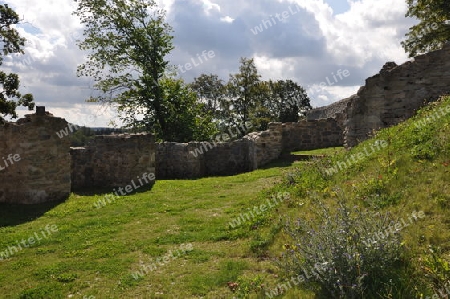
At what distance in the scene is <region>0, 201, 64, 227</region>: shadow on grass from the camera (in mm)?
10505

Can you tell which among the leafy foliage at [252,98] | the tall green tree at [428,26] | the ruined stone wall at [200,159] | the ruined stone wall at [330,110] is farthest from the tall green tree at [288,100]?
the ruined stone wall at [200,159]

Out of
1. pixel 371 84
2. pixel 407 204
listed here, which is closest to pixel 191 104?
pixel 371 84

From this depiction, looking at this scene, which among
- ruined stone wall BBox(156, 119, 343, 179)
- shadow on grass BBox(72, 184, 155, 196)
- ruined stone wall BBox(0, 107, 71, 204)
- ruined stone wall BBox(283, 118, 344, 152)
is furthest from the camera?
ruined stone wall BBox(283, 118, 344, 152)

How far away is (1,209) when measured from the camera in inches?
452

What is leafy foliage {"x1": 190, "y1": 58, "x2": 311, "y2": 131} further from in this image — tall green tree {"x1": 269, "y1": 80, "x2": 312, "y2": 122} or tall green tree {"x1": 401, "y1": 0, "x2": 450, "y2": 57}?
tall green tree {"x1": 401, "y1": 0, "x2": 450, "y2": 57}

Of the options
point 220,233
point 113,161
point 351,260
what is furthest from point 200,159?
point 351,260

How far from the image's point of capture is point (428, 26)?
2531 cm

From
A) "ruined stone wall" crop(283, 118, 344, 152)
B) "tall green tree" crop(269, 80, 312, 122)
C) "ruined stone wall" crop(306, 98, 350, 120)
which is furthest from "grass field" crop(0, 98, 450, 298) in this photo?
"tall green tree" crop(269, 80, 312, 122)

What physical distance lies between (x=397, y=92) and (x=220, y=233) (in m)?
9.75

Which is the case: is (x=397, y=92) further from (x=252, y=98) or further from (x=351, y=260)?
(x=252, y=98)

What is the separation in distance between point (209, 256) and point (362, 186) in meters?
3.38

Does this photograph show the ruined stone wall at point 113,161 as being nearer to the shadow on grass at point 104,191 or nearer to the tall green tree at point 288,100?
the shadow on grass at point 104,191

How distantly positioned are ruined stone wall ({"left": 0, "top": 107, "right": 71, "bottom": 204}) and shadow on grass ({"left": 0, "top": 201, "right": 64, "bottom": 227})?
279 mm

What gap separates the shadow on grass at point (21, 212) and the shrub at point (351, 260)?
9.38 metres
